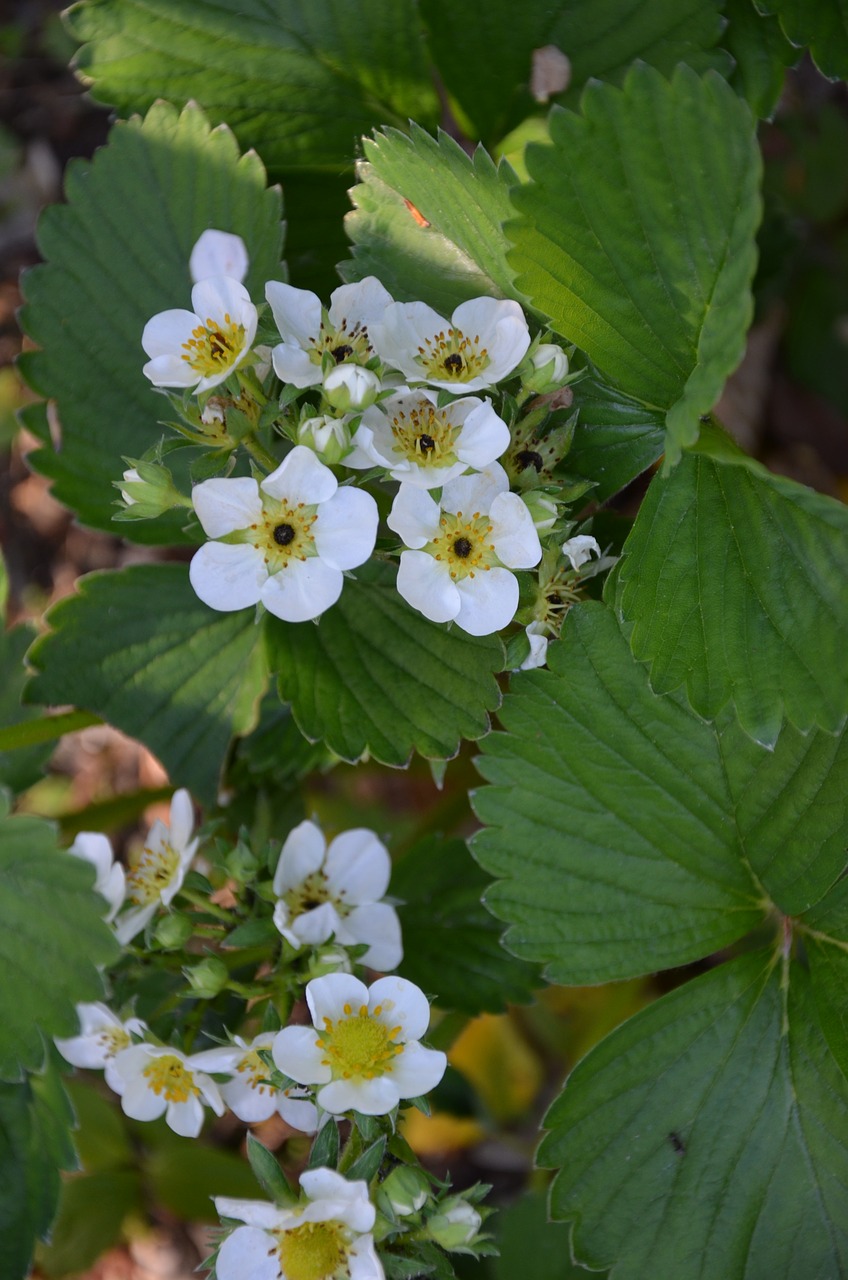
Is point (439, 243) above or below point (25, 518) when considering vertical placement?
above

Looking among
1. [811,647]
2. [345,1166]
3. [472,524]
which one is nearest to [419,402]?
[472,524]

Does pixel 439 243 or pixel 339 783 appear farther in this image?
pixel 339 783

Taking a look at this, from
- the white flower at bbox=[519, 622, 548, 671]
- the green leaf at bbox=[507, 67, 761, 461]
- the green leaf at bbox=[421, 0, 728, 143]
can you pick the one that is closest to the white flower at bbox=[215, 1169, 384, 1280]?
the white flower at bbox=[519, 622, 548, 671]

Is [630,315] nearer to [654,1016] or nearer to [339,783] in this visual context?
[654,1016]

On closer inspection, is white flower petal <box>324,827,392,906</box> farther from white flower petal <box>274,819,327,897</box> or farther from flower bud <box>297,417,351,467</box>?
flower bud <box>297,417,351,467</box>

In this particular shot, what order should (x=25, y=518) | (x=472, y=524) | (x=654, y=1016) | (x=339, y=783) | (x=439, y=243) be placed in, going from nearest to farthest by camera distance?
1. (x=472, y=524)
2. (x=439, y=243)
3. (x=654, y=1016)
4. (x=339, y=783)
5. (x=25, y=518)

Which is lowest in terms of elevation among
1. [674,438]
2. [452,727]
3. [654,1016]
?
[654,1016]
